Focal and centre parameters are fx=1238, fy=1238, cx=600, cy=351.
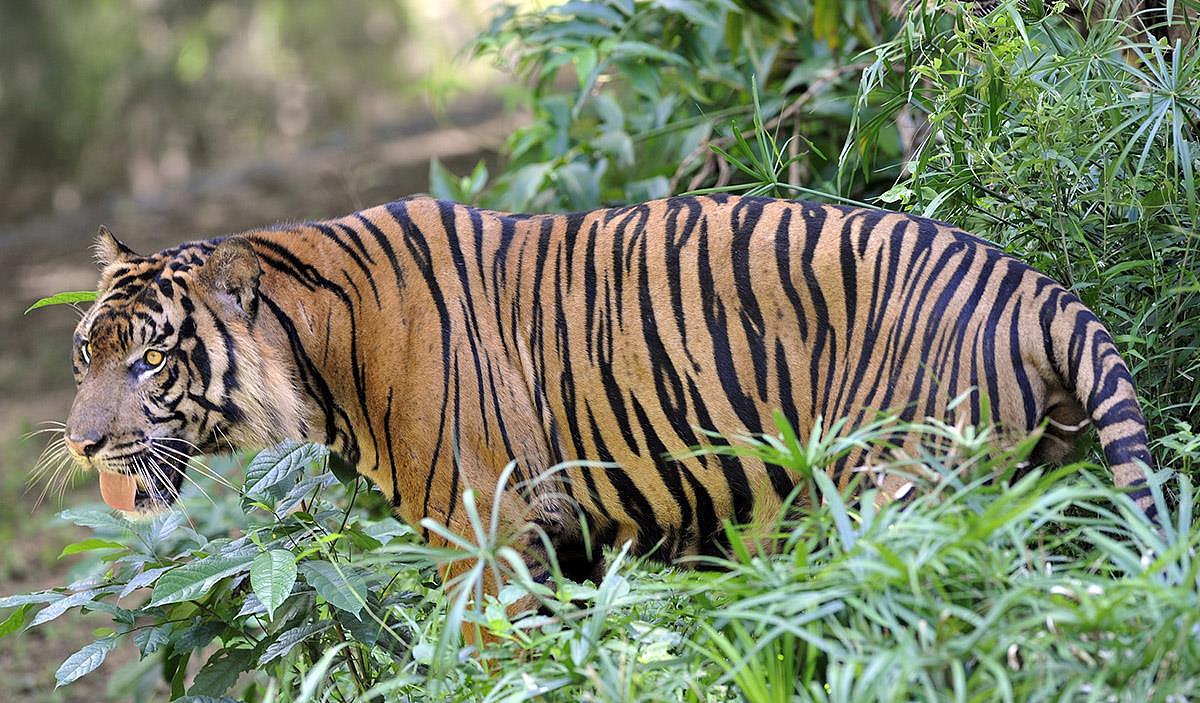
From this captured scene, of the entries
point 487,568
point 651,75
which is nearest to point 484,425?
point 487,568

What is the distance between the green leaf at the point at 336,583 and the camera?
10.3ft

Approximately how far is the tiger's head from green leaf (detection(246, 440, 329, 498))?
26 cm

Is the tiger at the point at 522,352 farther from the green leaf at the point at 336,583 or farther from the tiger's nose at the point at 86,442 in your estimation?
the green leaf at the point at 336,583

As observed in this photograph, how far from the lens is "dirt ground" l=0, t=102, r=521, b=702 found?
231 inches

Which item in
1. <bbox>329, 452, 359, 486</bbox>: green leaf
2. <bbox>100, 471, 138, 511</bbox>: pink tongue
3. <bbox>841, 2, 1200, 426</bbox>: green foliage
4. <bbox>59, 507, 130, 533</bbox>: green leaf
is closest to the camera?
<bbox>841, 2, 1200, 426</bbox>: green foliage

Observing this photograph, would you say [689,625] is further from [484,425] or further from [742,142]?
[742,142]

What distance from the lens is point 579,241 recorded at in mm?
3340

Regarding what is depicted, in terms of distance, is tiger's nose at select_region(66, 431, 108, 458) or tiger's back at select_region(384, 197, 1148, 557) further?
tiger's nose at select_region(66, 431, 108, 458)

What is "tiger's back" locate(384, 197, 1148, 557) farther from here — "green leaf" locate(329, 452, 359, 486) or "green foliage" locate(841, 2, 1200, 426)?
"green leaf" locate(329, 452, 359, 486)

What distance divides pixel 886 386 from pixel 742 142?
88 centimetres

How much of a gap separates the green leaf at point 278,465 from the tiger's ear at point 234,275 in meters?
0.46

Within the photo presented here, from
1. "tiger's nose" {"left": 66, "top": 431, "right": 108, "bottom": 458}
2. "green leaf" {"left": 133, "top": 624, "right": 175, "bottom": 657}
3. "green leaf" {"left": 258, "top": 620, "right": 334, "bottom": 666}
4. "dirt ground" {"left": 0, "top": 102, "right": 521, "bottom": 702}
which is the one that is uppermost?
"tiger's nose" {"left": 66, "top": 431, "right": 108, "bottom": 458}

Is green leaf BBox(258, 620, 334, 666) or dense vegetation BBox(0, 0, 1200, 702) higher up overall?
dense vegetation BBox(0, 0, 1200, 702)

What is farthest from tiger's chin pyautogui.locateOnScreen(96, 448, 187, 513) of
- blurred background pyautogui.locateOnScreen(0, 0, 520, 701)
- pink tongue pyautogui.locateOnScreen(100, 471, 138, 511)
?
blurred background pyautogui.locateOnScreen(0, 0, 520, 701)
